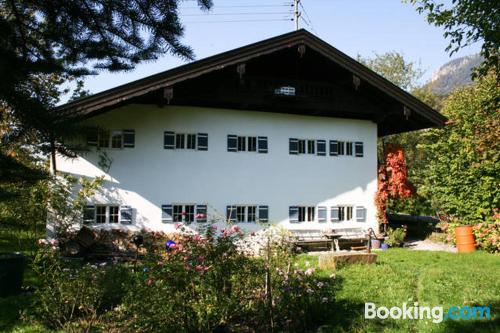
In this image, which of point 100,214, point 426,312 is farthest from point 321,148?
point 426,312

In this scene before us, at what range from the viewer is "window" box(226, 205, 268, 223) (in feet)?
42.1

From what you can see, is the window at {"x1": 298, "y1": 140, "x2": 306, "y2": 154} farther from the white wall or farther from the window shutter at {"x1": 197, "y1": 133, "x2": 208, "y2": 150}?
the window shutter at {"x1": 197, "y1": 133, "x2": 208, "y2": 150}

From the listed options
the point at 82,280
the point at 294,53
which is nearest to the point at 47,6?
the point at 82,280

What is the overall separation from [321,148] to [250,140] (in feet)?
8.70

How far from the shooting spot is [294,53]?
1379 centimetres

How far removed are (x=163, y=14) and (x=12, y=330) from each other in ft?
14.6

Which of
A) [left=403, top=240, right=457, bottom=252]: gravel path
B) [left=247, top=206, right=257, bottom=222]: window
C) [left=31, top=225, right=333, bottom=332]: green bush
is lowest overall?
[left=403, top=240, right=457, bottom=252]: gravel path

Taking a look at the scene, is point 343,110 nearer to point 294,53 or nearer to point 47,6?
point 294,53

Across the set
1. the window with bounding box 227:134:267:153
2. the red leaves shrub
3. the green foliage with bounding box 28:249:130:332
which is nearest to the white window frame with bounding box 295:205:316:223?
the window with bounding box 227:134:267:153

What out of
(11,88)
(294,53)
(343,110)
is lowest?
(11,88)

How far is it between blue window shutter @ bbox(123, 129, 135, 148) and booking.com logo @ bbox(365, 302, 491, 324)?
8.71 meters

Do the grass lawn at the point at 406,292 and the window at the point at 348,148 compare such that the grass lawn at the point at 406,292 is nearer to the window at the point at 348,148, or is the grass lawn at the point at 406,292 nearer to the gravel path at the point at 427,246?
the gravel path at the point at 427,246

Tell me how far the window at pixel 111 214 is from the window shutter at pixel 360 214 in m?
7.84

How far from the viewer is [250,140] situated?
1338 cm
